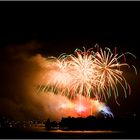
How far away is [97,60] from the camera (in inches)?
332

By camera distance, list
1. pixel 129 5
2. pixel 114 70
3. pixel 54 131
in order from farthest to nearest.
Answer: pixel 54 131 → pixel 114 70 → pixel 129 5

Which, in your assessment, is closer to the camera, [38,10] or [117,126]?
[38,10]

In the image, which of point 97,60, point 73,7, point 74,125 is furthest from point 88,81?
point 74,125

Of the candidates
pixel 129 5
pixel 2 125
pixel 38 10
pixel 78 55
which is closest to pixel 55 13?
pixel 38 10

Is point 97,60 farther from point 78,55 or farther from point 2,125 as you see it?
point 2,125

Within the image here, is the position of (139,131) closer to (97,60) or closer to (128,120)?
(128,120)

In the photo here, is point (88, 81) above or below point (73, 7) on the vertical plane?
below

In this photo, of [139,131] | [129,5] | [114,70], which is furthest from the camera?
[139,131]

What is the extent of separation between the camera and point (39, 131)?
396 inches

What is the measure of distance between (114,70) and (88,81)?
0.76 meters

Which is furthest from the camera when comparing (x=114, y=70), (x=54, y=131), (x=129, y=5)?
(x=54, y=131)

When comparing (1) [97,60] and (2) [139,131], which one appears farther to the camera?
(2) [139,131]

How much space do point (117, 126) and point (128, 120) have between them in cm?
60

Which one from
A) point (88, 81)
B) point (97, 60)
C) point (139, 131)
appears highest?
point (97, 60)
